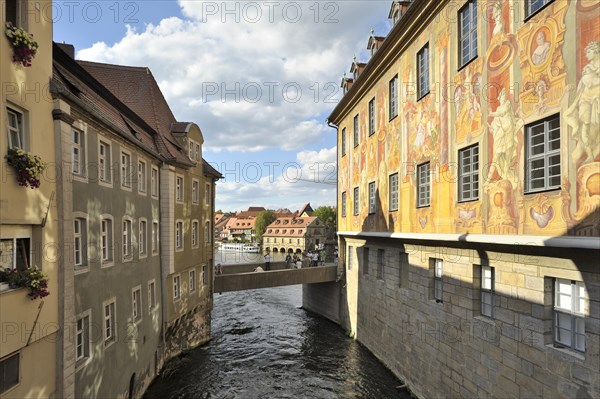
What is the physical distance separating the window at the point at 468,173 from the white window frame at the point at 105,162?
9.56 m

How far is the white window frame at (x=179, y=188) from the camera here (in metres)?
16.5

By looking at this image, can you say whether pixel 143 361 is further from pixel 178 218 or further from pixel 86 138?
pixel 86 138

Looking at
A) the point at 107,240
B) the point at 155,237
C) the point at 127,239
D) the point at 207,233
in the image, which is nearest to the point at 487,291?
the point at 107,240

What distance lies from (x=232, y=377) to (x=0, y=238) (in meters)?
11.8

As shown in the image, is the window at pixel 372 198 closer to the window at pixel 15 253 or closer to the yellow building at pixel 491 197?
the yellow building at pixel 491 197

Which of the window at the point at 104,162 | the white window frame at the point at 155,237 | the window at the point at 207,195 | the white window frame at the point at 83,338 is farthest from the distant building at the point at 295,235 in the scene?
the white window frame at the point at 83,338

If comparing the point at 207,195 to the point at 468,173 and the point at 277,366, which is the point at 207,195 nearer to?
the point at 277,366

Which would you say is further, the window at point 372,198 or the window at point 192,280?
the window at point 192,280

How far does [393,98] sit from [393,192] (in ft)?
12.3

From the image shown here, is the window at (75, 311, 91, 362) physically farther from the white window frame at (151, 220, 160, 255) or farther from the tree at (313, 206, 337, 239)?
the tree at (313, 206, 337, 239)

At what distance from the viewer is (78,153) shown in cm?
916

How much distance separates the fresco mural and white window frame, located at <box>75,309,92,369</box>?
9.60 m

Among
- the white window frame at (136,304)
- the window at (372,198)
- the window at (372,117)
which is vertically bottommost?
the white window frame at (136,304)

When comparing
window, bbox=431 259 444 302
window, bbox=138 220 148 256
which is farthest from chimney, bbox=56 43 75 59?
window, bbox=431 259 444 302
